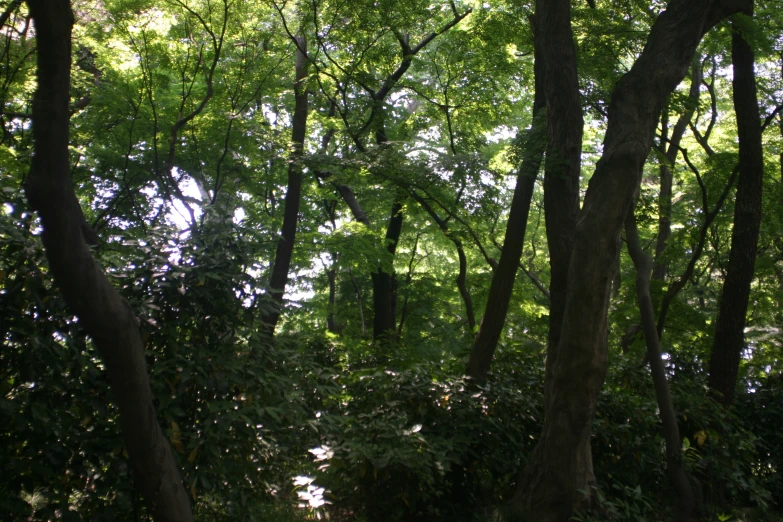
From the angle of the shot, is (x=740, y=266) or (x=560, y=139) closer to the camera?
(x=560, y=139)

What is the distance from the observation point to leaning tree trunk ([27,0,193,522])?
8.64ft

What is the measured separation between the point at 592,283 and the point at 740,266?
13.5ft

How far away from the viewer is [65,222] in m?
2.68

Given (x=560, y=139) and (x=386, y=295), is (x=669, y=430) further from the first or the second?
(x=386, y=295)

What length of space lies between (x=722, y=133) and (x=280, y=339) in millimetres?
15436

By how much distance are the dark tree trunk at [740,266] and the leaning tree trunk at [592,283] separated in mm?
3354

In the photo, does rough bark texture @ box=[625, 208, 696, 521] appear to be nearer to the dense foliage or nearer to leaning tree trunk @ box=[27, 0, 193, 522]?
the dense foliage

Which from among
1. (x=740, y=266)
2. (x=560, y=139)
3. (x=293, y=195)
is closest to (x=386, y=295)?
(x=293, y=195)

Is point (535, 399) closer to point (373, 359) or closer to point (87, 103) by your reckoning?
point (373, 359)

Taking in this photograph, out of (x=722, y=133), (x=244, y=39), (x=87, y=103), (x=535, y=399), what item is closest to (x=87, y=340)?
(x=535, y=399)

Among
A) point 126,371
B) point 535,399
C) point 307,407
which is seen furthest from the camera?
point 535,399

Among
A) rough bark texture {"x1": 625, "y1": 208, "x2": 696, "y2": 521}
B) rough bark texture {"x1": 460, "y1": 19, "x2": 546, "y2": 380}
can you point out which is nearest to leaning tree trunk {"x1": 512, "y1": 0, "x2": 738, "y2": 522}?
rough bark texture {"x1": 625, "y1": 208, "x2": 696, "y2": 521}

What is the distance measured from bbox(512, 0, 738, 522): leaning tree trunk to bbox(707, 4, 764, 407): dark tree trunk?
11.0ft

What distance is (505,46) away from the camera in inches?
449
